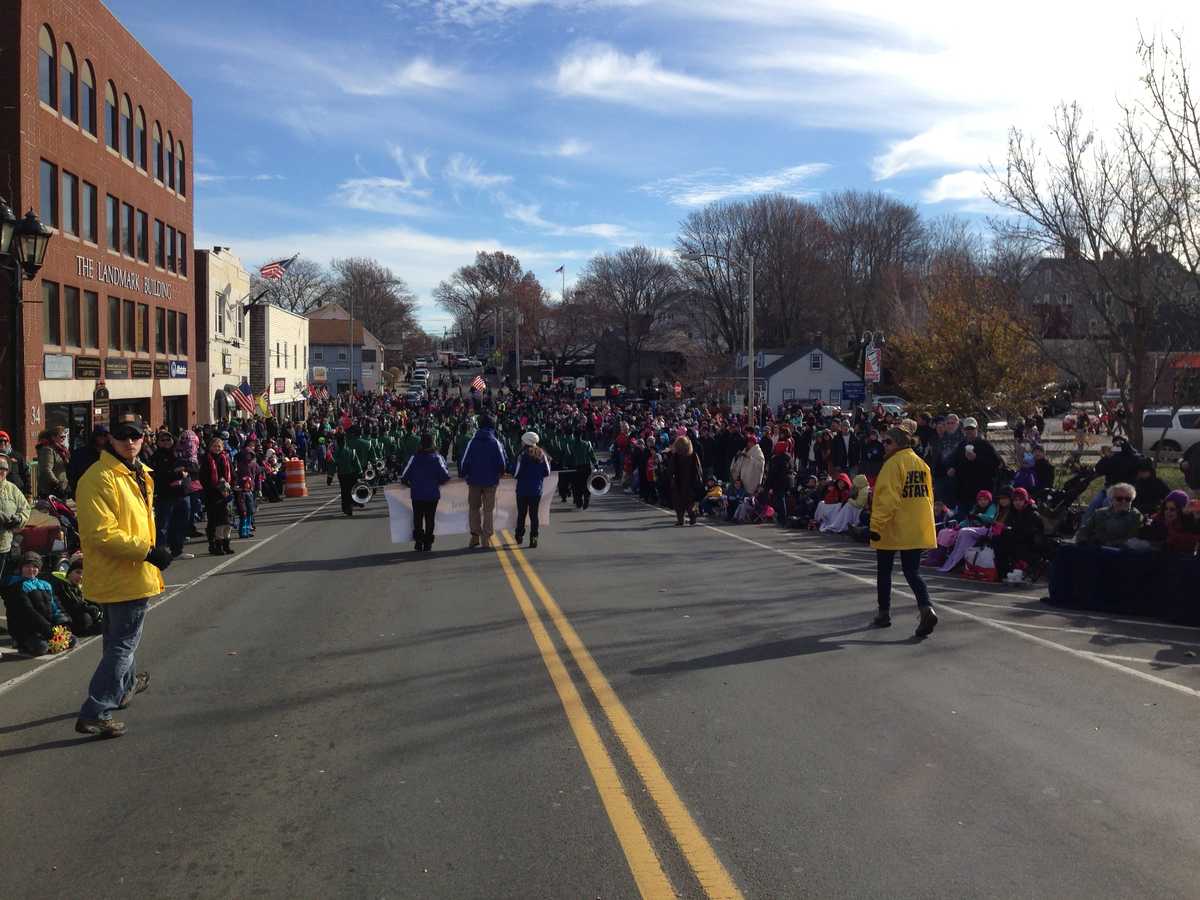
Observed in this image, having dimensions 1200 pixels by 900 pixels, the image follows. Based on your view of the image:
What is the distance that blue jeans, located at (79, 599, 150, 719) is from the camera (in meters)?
6.33

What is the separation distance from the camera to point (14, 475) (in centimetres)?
1316

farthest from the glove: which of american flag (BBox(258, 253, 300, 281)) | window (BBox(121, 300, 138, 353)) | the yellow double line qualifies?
american flag (BBox(258, 253, 300, 281))

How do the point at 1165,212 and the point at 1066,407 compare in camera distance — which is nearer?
the point at 1165,212

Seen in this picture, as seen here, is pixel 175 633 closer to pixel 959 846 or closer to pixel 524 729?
pixel 524 729

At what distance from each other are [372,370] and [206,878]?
4204 inches

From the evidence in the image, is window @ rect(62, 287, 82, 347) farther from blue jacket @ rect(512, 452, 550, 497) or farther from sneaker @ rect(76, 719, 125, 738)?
sneaker @ rect(76, 719, 125, 738)

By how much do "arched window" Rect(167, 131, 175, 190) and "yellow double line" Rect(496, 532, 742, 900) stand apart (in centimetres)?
3535

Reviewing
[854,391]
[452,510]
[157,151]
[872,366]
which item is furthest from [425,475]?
[157,151]

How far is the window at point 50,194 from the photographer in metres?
27.1

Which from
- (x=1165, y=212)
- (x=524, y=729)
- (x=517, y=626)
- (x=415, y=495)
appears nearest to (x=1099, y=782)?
(x=524, y=729)

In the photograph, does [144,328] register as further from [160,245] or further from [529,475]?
[529,475]

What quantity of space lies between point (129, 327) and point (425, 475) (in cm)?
2270

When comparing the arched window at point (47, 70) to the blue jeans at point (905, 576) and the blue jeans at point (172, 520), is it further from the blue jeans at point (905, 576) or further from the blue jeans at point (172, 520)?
the blue jeans at point (905, 576)

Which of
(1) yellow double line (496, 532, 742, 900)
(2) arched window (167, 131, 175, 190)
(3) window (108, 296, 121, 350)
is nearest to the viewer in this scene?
(1) yellow double line (496, 532, 742, 900)
